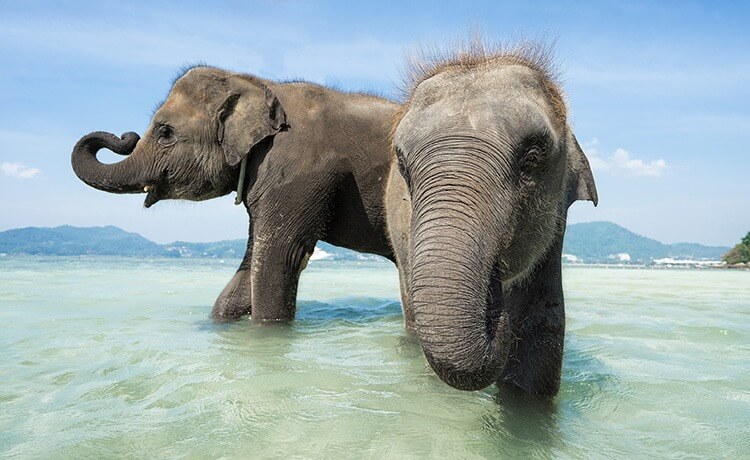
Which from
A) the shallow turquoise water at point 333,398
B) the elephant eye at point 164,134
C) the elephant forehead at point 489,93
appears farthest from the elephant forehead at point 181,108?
the elephant forehead at point 489,93

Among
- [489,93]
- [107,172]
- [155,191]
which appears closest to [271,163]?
[155,191]

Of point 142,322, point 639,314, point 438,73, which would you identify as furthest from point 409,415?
point 639,314

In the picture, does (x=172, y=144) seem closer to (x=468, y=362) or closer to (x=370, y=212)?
(x=370, y=212)

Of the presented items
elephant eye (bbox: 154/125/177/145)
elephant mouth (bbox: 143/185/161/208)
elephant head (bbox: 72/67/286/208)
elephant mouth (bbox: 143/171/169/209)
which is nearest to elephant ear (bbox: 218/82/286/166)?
elephant head (bbox: 72/67/286/208)

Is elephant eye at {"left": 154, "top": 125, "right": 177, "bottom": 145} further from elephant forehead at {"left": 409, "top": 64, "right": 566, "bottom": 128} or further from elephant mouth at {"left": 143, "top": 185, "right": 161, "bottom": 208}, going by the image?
elephant forehead at {"left": 409, "top": 64, "right": 566, "bottom": 128}

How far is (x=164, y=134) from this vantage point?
9.27 m

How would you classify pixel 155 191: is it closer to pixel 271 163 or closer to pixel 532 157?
pixel 271 163

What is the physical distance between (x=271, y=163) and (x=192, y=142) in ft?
4.06

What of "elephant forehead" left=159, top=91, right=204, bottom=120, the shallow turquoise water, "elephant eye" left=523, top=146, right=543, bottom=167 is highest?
"elephant forehead" left=159, top=91, right=204, bottom=120

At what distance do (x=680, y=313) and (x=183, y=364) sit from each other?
8.63m

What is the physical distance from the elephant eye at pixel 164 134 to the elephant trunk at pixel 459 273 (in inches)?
249

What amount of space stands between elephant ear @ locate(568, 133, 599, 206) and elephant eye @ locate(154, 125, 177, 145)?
5813 millimetres

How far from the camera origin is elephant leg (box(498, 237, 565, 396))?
478 centimetres

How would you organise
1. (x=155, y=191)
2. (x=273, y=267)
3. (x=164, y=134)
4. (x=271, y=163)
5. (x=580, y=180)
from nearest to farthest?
(x=580, y=180), (x=273, y=267), (x=271, y=163), (x=164, y=134), (x=155, y=191)
